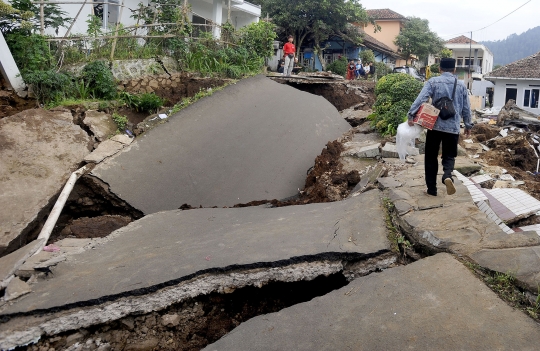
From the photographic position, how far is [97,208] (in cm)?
591

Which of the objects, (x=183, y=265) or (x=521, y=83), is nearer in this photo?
(x=183, y=265)

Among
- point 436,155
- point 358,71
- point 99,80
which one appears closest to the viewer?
point 436,155

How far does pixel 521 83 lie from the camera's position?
79.8 ft

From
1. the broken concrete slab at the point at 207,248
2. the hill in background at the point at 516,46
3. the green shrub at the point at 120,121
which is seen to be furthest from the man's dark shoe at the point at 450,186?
the hill in background at the point at 516,46

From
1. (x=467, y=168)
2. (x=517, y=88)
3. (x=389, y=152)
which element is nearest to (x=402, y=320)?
(x=467, y=168)

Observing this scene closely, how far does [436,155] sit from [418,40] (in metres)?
32.0

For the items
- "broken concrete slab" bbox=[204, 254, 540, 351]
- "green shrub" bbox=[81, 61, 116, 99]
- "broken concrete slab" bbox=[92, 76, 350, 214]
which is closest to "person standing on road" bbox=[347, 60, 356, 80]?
"broken concrete slab" bbox=[92, 76, 350, 214]

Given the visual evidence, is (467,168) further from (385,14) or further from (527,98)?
(385,14)

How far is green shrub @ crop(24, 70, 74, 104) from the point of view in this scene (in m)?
7.34

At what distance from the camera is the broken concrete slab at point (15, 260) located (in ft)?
11.5

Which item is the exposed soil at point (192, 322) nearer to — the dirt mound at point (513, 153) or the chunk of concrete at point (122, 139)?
the chunk of concrete at point (122, 139)

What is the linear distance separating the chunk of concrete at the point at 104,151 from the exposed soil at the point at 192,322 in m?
3.62

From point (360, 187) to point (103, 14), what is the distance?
10.7 meters

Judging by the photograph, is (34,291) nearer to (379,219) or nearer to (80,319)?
(80,319)
